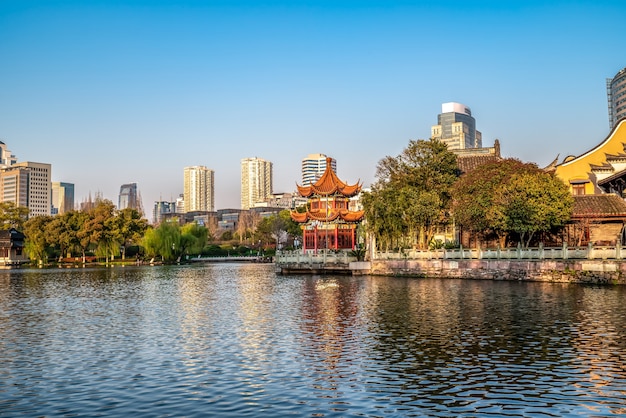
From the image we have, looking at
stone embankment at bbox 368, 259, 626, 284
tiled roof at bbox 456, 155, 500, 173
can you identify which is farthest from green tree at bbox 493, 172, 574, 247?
tiled roof at bbox 456, 155, 500, 173

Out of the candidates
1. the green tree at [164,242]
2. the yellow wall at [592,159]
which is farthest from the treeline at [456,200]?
the green tree at [164,242]

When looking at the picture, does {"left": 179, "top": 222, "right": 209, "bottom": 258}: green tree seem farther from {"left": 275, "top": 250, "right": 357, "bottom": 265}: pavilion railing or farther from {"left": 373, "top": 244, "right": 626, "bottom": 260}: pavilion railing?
{"left": 373, "top": 244, "right": 626, "bottom": 260}: pavilion railing

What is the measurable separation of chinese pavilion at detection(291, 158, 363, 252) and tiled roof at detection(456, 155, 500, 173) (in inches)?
428

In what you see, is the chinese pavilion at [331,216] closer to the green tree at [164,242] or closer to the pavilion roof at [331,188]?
the pavilion roof at [331,188]

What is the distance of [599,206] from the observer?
44.8 m

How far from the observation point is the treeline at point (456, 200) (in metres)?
41.8

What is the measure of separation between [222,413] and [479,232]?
41525 millimetres

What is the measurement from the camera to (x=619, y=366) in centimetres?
1420

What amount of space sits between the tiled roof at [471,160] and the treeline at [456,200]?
148cm

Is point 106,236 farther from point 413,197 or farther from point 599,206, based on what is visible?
point 599,206

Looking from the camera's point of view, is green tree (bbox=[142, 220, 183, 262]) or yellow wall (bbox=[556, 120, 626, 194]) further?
green tree (bbox=[142, 220, 183, 262])

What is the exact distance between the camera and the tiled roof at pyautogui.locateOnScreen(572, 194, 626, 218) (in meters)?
43.6

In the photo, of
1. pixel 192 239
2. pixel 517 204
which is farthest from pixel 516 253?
pixel 192 239

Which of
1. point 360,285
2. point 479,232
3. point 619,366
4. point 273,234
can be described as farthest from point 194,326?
point 273,234
